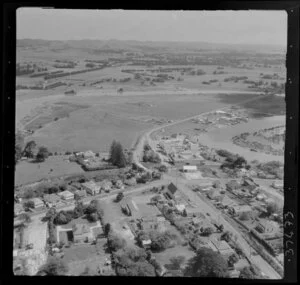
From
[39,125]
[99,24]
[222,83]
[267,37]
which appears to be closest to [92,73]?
[99,24]

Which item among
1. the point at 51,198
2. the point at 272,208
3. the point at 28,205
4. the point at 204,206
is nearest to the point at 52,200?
the point at 51,198

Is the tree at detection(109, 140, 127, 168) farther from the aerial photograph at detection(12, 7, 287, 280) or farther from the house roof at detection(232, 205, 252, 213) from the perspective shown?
the house roof at detection(232, 205, 252, 213)

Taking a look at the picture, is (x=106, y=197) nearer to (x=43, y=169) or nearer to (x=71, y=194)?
(x=71, y=194)

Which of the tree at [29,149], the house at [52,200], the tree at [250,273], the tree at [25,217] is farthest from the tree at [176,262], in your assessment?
the tree at [29,149]

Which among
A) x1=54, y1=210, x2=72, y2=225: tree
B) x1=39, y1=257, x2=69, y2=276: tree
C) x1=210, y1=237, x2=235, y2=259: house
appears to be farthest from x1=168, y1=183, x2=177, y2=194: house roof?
x1=39, y1=257, x2=69, y2=276: tree

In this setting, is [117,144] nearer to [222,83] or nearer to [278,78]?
[222,83]

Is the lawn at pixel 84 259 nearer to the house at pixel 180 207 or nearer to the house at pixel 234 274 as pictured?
the house at pixel 180 207
